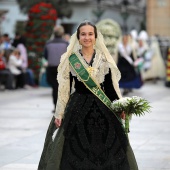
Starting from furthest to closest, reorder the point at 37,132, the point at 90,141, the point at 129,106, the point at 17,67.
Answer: the point at 17,67 → the point at 37,132 → the point at 90,141 → the point at 129,106

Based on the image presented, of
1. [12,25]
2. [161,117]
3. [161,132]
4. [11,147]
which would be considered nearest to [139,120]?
[161,117]

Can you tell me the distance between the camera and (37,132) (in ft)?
43.7

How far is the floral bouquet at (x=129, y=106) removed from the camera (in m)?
7.71

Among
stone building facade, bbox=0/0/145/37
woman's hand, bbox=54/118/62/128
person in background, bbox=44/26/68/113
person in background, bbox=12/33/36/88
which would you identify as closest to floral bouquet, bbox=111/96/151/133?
woman's hand, bbox=54/118/62/128

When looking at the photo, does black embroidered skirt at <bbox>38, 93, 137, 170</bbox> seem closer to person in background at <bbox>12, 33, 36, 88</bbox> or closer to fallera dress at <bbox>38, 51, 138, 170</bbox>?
fallera dress at <bbox>38, 51, 138, 170</bbox>

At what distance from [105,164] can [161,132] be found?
5640 millimetres

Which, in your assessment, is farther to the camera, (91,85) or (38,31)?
(38,31)

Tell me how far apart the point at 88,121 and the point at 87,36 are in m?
0.82

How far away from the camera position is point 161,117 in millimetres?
15977

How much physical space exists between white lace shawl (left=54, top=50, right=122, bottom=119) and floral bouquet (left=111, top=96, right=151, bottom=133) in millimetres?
209

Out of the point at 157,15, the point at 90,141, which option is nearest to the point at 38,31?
the point at 157,15

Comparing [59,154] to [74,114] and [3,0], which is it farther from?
[3,0]

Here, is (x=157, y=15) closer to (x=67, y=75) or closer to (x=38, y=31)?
(x=38, y=31)

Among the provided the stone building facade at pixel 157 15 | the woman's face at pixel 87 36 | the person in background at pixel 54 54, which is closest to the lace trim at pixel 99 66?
the woman's face at pixel 87 36
